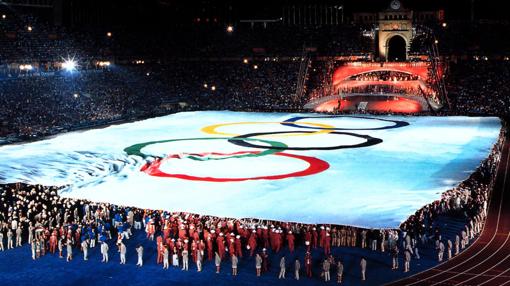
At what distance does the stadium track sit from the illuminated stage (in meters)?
Answer: 3.51

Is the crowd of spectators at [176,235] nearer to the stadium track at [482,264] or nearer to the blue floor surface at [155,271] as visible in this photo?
the blue floor surface at [155,271]

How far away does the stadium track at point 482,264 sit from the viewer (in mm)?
20109

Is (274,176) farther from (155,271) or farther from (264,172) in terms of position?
(155,271)

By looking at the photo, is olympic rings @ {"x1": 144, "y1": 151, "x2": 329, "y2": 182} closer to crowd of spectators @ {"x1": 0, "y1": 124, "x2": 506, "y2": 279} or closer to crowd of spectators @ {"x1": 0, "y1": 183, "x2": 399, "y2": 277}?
crowd of spectators @ {"x1": 0, "y1": 124, "x2": 506, "y2": 279}

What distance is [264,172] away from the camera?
3656 centimetres

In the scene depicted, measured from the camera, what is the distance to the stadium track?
20.1 meters

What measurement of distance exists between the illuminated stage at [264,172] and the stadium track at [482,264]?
3.51 m

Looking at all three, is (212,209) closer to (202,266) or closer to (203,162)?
(202,266)

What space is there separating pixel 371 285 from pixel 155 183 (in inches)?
664

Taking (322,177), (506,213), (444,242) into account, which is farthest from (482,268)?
(322,177)

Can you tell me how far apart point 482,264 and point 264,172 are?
16798 millimetres

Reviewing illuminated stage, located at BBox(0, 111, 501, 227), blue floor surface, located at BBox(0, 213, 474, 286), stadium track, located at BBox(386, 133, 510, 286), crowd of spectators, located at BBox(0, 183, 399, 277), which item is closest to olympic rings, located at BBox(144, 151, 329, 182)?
illuminated stage, located at BBox(0, 111, 501, 227)

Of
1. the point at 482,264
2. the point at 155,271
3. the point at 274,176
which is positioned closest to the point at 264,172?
the point at 274,176

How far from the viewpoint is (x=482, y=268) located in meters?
21.2
